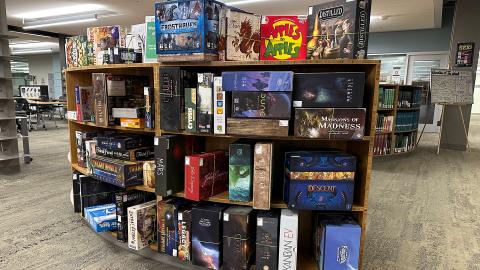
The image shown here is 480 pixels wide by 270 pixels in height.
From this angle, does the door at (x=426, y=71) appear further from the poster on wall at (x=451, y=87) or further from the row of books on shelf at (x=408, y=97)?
the row of books on shelf at (x=408, y=97)

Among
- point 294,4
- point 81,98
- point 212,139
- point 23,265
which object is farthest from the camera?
point 294,4

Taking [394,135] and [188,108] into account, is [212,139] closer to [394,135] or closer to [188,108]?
[188,108]

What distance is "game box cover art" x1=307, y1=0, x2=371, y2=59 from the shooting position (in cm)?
159

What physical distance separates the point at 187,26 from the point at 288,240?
1363mm

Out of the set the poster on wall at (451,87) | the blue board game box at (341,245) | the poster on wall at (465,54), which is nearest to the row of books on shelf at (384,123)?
the poster on wall at (451,87)

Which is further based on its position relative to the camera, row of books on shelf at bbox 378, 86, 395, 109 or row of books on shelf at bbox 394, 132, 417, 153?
row of books on shelf at bbox 394, 132, 417, 153

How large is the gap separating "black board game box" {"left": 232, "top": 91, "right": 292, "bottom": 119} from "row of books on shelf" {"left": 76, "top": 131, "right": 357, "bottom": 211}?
0.18 m

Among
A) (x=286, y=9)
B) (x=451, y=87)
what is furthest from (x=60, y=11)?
(x=451, y=87)

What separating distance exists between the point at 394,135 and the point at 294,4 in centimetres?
336

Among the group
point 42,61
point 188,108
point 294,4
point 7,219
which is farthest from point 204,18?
point 42,61

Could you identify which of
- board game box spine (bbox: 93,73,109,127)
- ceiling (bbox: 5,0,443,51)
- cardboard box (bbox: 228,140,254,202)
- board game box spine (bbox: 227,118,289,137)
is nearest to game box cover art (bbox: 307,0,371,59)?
board game box spine (bbox: 227,118,289,137)

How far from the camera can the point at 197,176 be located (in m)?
1.90

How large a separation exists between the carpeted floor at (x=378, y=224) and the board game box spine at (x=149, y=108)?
3.16ft

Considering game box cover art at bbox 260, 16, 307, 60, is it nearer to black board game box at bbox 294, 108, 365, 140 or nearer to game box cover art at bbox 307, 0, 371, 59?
game box cover art at bbox 307, 0, 371, 59
